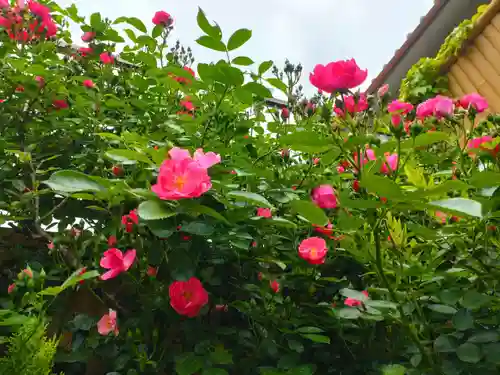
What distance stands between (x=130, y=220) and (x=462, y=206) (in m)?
0.66

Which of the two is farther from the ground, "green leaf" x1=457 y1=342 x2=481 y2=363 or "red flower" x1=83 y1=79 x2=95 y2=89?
"red flower" x1=83 y1=79 x2=95 y2=89

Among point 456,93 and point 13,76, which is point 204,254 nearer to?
point 13,76

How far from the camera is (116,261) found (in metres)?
0.97

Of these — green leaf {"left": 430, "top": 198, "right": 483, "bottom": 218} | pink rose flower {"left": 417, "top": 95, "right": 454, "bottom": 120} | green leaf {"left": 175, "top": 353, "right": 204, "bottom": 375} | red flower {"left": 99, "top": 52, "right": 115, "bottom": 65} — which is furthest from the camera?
red flower {"left": 99, "top": 52, "right": 115, "bottom": 65}

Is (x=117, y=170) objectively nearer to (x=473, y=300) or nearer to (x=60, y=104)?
(x=60, y=104)

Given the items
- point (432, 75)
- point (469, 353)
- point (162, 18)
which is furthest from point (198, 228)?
point (432, 75)

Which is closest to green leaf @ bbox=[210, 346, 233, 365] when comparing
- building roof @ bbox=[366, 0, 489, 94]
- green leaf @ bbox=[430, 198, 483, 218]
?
green leaf @ bbox=[430, 198, 483, 218]

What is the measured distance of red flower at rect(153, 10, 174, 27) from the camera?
1729 mm

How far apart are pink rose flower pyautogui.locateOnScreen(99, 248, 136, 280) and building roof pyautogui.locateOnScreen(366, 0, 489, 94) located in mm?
3614

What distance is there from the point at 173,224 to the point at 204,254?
138 millimetres

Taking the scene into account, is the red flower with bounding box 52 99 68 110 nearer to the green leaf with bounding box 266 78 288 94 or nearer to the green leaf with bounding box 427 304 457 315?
the green leaf with bounding box 266 78 288 94

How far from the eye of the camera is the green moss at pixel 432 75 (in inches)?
138

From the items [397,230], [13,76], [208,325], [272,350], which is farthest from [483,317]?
[13,76]

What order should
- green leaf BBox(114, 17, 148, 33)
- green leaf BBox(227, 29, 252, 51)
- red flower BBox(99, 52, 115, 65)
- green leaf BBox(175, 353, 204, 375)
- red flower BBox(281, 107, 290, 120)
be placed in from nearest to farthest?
green leaf BBox(175, 353, 204, 375), green leaf BBox(227, 29, 252, 51), red flower BBox(281, 107, 290, 120), green leaf BBox(114, 17, 148, 33), red flower BBox(99, 52, 115, 65)
